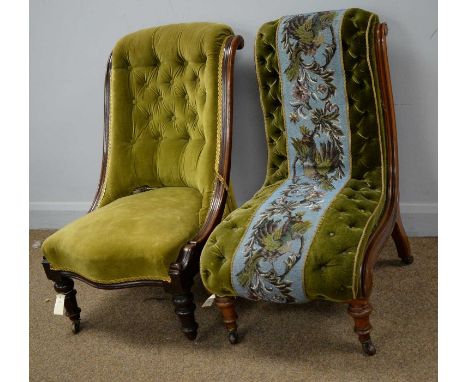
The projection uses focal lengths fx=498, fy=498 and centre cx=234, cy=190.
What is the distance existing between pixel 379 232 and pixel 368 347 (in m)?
0.39

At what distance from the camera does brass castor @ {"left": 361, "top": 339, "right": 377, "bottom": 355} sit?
1.70 meters

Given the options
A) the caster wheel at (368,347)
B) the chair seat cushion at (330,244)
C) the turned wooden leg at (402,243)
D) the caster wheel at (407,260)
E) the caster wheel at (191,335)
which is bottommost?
the caster wheel at (191,335)

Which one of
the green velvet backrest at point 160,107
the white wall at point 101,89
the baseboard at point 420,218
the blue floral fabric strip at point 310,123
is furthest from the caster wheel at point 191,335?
the baseboard at point 420,218

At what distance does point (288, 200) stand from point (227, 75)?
592 millimetres

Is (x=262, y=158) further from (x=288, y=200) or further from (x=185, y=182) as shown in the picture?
(x=288, y=200)

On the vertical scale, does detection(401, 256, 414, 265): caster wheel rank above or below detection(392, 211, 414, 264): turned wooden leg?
below

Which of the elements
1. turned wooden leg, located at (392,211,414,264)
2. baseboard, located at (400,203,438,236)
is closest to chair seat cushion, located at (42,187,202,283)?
turned wooden leg, located at (392,211,414,264)

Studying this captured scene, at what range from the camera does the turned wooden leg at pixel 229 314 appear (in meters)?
1.82

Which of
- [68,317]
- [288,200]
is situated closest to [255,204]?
[288,200]

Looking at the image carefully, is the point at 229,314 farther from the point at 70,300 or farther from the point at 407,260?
the point at 407,260

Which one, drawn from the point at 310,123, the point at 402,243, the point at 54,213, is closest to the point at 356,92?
the point at 310,123

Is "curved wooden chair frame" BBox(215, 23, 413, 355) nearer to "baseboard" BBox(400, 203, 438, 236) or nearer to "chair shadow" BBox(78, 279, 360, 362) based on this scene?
"chair shadow" BBox(78, 279, 360, 362)

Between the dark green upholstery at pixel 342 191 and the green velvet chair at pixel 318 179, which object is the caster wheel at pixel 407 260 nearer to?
the green velvet chair at pixel 318 179

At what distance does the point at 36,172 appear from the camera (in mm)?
2984
